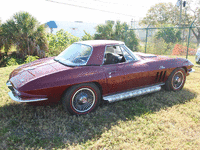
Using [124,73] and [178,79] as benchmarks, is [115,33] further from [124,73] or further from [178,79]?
[124,73]

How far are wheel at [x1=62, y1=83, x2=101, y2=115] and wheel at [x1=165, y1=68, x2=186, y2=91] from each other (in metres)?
2.19

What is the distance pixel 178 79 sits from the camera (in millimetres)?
4621

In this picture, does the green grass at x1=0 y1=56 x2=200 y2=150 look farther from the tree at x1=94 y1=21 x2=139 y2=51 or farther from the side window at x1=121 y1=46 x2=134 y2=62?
the tree at x1=94 y1=21 x2=139 y2=51

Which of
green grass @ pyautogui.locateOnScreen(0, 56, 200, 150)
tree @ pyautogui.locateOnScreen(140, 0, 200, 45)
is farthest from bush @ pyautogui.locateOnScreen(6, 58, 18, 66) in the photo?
tree @ pyautogui.locateOnScreen(140, 0, 200, 45)

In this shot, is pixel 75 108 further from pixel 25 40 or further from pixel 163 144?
pixel 25 40

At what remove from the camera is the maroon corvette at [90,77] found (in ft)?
9.61

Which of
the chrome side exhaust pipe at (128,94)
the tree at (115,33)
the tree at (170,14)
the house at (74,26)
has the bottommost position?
the chrome side exhaust pipe at (128,94)

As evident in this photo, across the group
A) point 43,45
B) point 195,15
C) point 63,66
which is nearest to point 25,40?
point 43,45

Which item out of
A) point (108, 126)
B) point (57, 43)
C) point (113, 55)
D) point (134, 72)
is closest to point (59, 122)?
point (108, 126)

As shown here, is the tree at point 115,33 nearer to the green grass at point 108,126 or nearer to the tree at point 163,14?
the green grass at point 108,126

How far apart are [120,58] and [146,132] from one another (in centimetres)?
182

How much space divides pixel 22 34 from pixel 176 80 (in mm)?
8657

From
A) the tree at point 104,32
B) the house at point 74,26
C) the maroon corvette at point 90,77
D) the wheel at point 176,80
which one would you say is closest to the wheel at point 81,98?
the maroon corvette at point 90,77

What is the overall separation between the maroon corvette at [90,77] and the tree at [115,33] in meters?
8.94
